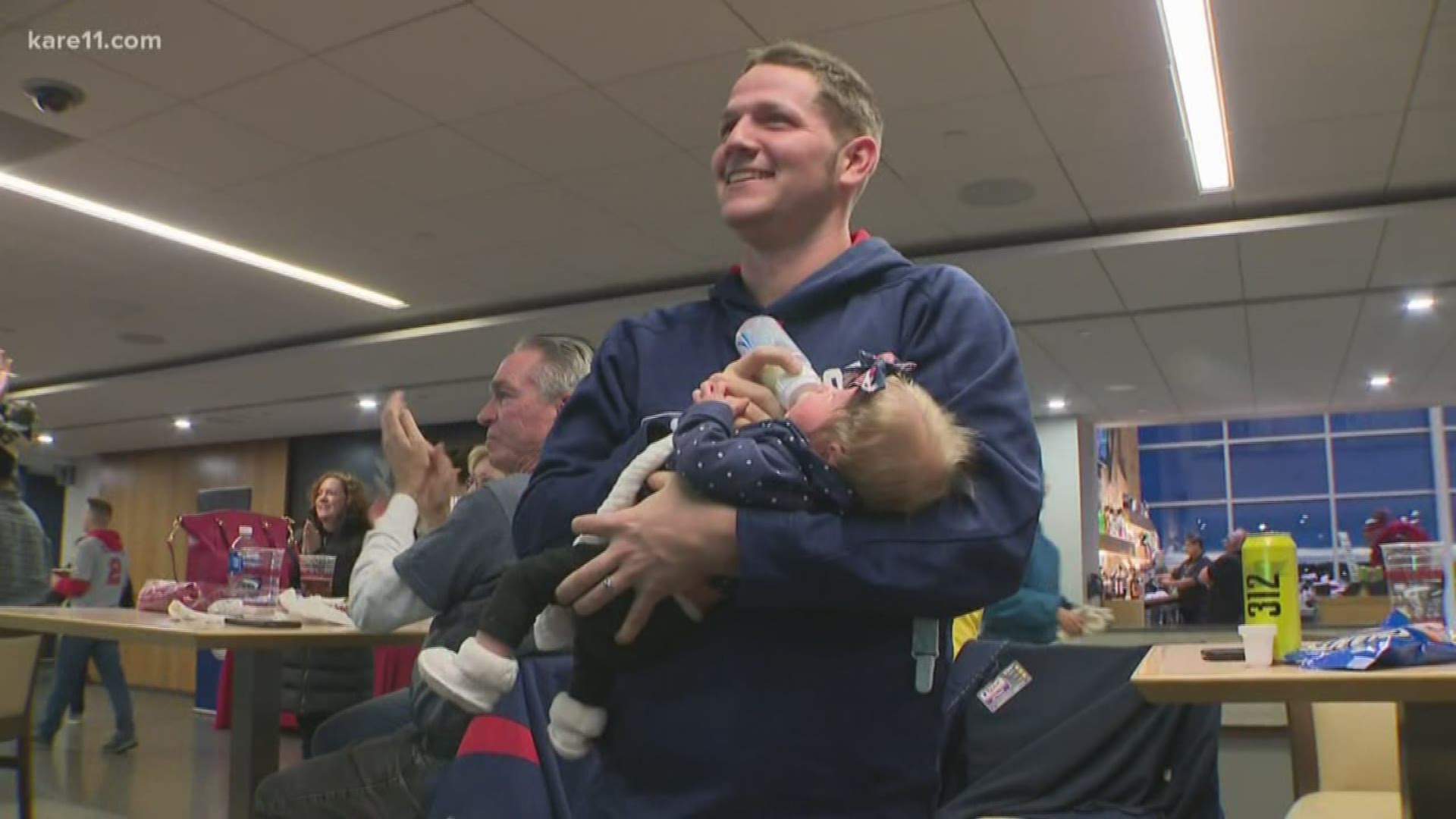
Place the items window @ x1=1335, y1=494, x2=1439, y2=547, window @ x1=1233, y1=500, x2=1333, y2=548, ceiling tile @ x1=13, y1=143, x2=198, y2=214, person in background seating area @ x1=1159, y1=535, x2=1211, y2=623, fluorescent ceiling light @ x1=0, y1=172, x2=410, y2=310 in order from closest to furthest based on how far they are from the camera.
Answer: ceiling tile @ x1=13, y1=143, x2=198, y2=214 → fluorescent ceiling light @ x1=0, y1=172, x2=410, y2=310 → person in background seating area @ x1=1159, y1=535, x2=1211, y2=623 → window @ x1=1335, y1=494, x2=1439, y2=547 → window @ x1=1233, y1=500, x2=1333, y2=548

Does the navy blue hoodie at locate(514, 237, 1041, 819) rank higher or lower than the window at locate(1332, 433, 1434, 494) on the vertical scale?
lower

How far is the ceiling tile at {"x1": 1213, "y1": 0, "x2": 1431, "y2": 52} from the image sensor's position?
3.54 meters

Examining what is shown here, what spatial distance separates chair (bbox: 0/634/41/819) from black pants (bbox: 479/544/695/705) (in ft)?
9.73

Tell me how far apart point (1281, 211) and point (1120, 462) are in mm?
9447

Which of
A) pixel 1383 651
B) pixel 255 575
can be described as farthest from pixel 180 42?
pixel 1383 651

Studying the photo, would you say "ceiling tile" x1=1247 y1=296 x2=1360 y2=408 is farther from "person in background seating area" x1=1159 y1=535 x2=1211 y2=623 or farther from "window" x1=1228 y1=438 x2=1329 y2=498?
"window" x1=1228 y1=438 x2=1329 y2=498

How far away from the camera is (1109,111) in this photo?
4.30 metres

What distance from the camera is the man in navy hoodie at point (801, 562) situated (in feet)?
2.88

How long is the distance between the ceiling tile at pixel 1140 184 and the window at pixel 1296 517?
34.0ft

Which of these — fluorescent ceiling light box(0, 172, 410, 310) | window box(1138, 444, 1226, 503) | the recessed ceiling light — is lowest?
window box(1138, 444, 1226, 503)

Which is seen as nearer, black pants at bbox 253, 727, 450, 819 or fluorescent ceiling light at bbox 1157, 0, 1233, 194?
black pants at bbox 253, 727, 450, 819

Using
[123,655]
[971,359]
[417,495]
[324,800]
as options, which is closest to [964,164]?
[417,495]

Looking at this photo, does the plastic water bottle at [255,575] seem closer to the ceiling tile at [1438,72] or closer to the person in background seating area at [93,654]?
the ceiling tile at [1438,72]

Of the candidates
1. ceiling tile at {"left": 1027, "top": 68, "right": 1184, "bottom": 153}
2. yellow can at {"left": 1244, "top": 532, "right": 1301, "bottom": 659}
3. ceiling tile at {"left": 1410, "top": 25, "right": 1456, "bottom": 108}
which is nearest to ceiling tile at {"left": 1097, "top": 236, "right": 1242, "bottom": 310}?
ceiling tile at {"left": 1027, "top": 68, "right": 1184, "bottom": 153}
